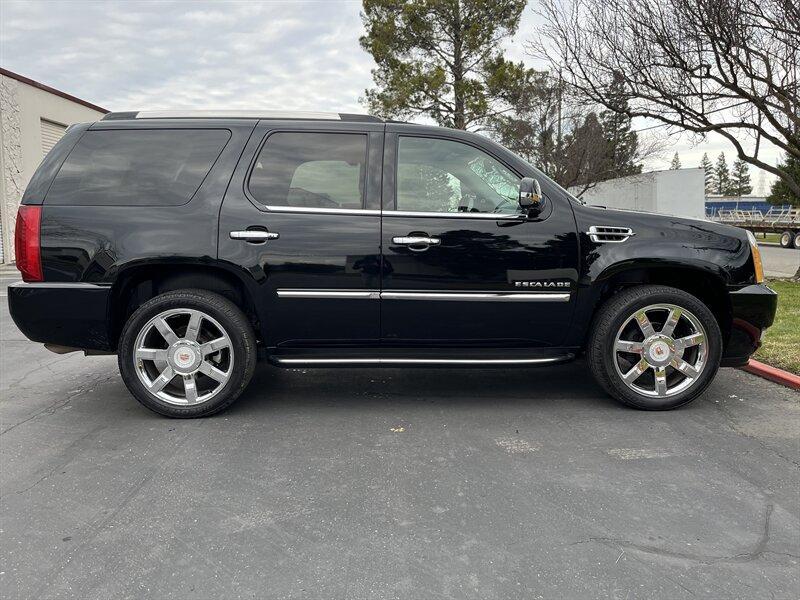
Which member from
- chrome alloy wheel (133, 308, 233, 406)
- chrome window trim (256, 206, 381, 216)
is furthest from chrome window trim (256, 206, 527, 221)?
chrome alloy wheel (133, 308, 233, 406)

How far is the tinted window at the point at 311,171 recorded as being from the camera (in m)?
4.13

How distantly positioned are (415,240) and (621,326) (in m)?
1.52

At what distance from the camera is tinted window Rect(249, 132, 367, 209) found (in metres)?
4.13

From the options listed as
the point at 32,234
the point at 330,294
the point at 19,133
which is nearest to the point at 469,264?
the point at 330,294

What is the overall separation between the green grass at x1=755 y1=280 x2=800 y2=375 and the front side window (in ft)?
9.80

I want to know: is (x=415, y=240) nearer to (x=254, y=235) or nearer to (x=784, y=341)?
(x=254, y=235)

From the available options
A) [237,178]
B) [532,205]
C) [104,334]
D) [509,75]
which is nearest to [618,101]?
[532,205]

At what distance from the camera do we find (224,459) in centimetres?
348

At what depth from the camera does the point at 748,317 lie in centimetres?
421

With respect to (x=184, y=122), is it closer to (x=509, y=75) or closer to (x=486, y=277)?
(x=486, y=277)

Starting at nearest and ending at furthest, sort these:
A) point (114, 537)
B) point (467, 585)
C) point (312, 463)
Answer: point (467, 585), point (114, 537), point (312, 463)

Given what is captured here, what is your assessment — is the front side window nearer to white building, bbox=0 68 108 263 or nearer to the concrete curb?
the concrete curb

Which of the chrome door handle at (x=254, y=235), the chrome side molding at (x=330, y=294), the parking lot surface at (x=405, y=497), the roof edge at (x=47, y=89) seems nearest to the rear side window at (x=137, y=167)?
the chrome door handle at (x=254, y=235)

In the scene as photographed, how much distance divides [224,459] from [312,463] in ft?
1.70
